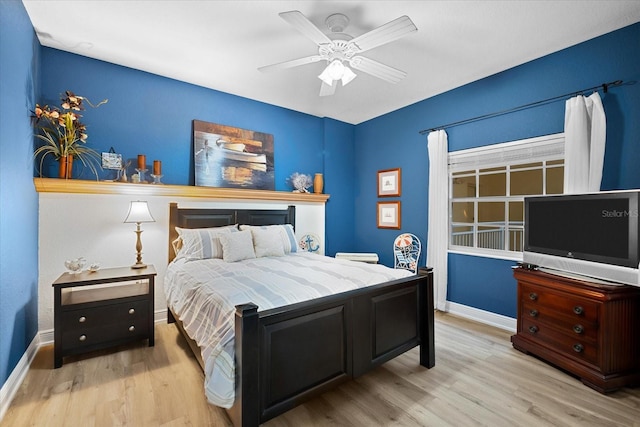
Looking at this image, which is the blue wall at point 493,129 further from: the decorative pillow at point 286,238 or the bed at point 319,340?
the decorative pillow at point 286,238

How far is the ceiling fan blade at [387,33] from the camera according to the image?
1.87 m

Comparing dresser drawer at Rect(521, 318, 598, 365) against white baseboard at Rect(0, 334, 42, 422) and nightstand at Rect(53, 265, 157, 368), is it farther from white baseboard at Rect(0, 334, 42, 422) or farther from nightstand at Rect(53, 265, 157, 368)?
white baseboard at Rect(0, 334, 42, 422)

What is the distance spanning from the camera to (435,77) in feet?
11.1

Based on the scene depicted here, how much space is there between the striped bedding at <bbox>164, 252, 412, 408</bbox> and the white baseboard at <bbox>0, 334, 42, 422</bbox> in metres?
1.06

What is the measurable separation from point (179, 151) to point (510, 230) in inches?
156

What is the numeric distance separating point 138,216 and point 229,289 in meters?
1.69

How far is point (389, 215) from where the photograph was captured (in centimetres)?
454

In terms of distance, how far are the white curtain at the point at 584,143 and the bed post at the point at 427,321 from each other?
1.54 m

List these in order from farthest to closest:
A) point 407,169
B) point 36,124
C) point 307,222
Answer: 1. point 307,222
2. point 407,169
3. point 36,124

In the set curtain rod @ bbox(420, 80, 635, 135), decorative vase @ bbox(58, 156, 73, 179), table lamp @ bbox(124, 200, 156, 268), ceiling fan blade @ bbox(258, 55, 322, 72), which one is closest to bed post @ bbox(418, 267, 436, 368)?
ceiling fan blade @ bbox(258, 55, 322, 72)

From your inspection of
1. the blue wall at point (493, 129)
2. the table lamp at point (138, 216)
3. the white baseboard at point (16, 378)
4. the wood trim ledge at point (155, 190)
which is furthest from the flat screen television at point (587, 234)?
the white baseboard at point (16, 378)

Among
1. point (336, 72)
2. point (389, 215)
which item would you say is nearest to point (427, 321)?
point (336, 72)

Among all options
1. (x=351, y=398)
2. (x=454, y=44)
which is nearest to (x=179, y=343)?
(x=351, y=398)

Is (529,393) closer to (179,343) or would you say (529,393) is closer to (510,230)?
(510,230)
